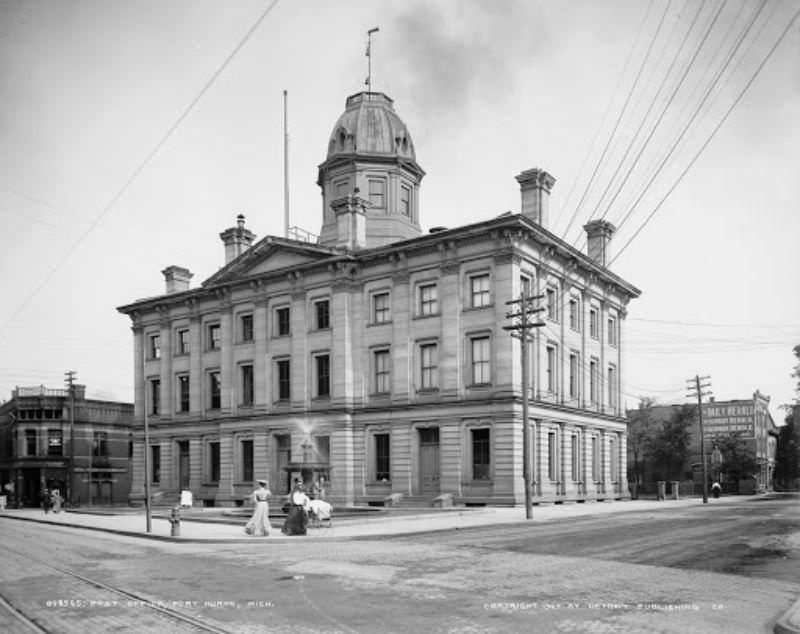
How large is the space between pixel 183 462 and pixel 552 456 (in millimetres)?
24493

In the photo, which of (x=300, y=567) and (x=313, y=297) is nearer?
(x=300, y=567)

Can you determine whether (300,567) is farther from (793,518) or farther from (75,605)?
(793,518)

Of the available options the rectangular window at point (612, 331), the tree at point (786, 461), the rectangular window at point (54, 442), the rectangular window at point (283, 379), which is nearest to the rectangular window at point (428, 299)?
the rectangular window at point (283, 379)

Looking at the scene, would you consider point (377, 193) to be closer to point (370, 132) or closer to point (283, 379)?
point (370, 132)

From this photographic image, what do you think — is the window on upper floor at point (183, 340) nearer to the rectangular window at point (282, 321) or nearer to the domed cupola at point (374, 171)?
the rectangular window at point (282, 321)

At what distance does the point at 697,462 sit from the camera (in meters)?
85.6

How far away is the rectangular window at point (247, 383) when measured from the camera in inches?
1932

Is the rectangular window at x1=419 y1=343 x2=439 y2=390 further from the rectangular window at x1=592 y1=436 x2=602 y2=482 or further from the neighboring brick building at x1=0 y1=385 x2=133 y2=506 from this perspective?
the neighboring brick building at x1=0 y1=385 x2=133 y2=506

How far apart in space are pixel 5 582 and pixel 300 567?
504 centimetres

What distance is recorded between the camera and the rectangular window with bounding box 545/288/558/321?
4278 cm

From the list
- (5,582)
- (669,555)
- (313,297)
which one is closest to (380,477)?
(313,297)

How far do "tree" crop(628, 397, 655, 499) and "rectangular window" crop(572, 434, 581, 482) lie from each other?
33.8 metres

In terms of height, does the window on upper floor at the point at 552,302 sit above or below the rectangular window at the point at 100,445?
above

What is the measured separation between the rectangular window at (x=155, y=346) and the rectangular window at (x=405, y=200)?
18.9 m
